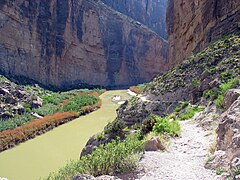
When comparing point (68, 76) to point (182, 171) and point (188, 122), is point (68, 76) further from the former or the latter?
point (182, 171)

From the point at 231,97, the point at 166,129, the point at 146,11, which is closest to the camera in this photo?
the point at 231,97

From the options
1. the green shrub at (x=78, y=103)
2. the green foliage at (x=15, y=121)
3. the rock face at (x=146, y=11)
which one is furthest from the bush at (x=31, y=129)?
the rock face at (x=146, y=11)

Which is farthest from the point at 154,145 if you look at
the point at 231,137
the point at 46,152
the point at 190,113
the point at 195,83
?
the point at 46,152

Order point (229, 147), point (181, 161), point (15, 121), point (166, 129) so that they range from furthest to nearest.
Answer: point (15, 121), point (166, 129), point (181, 161), point (229, 147)

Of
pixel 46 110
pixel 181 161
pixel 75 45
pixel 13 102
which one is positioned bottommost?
pixel 46 110

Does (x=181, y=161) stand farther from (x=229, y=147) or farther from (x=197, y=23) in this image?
(x=197, y=23)

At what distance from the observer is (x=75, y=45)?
191 ft

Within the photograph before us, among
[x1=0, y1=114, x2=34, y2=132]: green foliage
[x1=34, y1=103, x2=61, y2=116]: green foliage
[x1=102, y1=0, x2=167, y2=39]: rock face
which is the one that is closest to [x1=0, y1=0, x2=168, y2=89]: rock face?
[x1=34, y1=103, x2=61, y2=116]: green foliage

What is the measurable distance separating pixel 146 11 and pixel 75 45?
42.5 metres

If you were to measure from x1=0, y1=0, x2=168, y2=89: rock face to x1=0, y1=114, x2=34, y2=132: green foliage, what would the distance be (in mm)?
14647

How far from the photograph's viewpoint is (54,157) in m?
20.0

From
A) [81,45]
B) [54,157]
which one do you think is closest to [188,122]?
[54,157]

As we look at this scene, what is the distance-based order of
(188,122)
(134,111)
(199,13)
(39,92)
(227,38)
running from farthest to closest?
1. (39,92)
2. (199,13)
3. (227,38)
4. (134,111)
5. (188,122)

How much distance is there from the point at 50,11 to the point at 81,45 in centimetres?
1131
